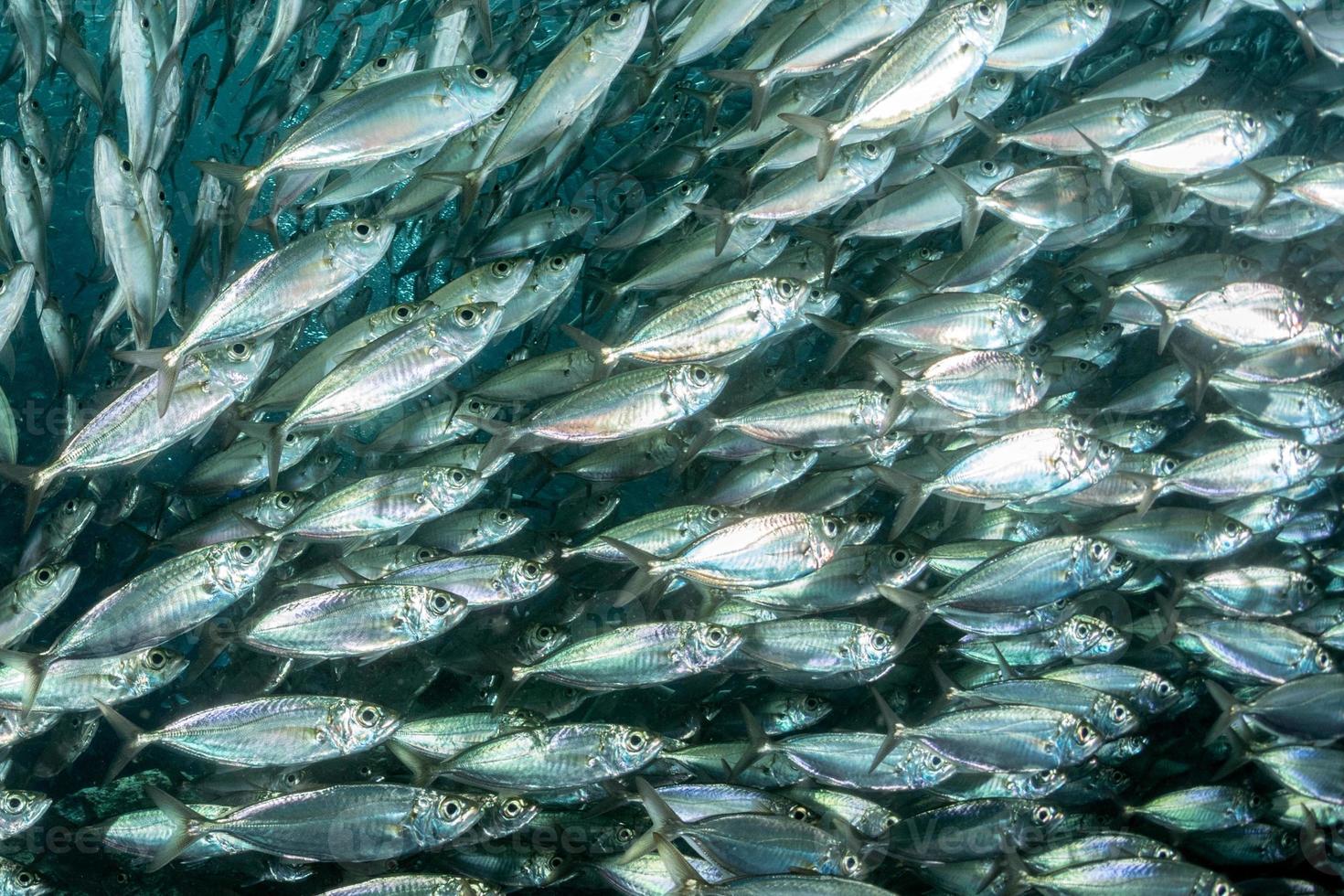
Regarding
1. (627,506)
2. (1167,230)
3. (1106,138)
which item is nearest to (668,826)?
(1106,138)

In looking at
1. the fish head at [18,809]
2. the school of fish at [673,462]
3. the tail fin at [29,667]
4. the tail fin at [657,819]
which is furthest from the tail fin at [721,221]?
the fish head at [18,809]

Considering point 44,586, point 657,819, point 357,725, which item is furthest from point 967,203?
point 44,586

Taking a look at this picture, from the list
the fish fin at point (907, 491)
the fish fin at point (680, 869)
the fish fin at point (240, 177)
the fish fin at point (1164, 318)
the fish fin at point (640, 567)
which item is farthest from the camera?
the fish fin at point (1164, 318)

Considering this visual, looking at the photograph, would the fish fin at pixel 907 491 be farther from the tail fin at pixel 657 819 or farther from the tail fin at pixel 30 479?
the tail fin at pixel 30 479

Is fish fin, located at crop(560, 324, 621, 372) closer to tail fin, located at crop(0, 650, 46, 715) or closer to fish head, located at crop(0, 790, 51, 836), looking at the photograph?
tail fin, located at crop(0, 650, 46, 715)

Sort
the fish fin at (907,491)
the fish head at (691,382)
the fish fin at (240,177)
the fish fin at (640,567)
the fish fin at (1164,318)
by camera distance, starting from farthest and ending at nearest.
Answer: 1. the fish fin at (1164,318)
2. the fish fin at (907,491)
3. the fish fin at (640,567)
4. the fish head at (691,382)
5. the fish fin at (240,177)

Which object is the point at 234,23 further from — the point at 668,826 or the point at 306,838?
the point at 668,826

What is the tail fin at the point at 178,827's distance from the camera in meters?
2.95

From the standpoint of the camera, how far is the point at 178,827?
302 cm

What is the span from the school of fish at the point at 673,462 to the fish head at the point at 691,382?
0.01 m

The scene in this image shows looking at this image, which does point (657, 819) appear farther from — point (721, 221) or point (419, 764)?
point (721, 221)

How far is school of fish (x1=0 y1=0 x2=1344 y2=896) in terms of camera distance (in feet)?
9.64

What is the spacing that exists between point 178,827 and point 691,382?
2.30 metres

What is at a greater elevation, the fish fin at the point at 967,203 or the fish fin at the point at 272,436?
the fish fin at the point at 967,203
